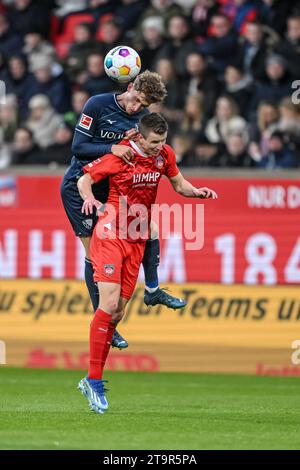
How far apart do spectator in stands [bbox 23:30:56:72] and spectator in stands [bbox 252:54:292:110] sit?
409cm

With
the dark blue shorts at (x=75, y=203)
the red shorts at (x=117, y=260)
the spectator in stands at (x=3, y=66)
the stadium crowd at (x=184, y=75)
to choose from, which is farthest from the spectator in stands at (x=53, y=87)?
the red shorts at (x=117, y=260)

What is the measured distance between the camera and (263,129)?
16266 mm

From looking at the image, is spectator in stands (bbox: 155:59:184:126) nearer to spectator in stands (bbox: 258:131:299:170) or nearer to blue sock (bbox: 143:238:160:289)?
spectator in stands (bbox: 258:131:299:170)

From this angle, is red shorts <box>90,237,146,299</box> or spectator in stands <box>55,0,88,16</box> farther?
spectator in stands <box>55,0,88,16</box>

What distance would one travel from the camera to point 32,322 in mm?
15727

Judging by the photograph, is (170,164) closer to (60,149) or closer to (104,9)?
(60,149)

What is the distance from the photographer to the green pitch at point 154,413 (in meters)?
8.54

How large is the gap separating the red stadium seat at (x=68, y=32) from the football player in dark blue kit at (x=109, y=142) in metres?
9.24

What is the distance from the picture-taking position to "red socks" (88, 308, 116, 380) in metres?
10.1

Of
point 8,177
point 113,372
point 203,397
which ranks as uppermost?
point 8,177

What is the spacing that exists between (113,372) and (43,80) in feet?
18.2

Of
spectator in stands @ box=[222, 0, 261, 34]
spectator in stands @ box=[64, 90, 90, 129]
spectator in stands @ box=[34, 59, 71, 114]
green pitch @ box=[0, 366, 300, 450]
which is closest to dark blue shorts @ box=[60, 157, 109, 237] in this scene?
green pitch @ box=[0, 366, 300, 450]

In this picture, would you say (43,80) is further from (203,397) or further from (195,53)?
(203,397)
